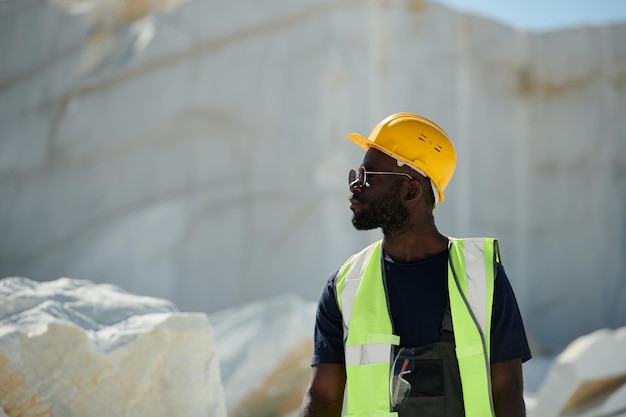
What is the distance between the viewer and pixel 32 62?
11.7 metres

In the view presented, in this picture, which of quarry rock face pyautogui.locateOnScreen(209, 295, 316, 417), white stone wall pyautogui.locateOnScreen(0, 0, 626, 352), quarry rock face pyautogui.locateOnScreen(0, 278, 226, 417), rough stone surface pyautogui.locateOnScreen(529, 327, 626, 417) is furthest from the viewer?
white stone wall pyautogui.locateOnScreen(0, 0, 626, 352)

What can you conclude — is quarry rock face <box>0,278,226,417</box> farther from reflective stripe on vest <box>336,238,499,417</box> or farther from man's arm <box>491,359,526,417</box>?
man's arm <box>491,359,526,417</box>

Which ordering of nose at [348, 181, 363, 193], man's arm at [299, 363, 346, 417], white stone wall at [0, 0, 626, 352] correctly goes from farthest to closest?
white stone wall at [0, 0, 626, 352] → nose at [348, 181, 363, 193] → man's arm at [299, 363, 346, 417]

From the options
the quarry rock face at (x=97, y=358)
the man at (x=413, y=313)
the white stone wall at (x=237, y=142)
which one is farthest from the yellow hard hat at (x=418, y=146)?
the white stone wall at (x=237, y=142)

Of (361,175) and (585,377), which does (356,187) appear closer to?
(361,175)

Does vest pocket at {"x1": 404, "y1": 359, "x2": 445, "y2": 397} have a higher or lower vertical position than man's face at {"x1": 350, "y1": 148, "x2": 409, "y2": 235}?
lower

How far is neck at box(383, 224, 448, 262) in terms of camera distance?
2.20 m

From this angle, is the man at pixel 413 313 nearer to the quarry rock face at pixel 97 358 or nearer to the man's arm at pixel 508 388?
the man's arm at pixel 508 388

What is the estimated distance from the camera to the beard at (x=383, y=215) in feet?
7.23

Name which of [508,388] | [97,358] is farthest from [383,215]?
[97,358]

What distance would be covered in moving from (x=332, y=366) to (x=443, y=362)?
0.99 ft

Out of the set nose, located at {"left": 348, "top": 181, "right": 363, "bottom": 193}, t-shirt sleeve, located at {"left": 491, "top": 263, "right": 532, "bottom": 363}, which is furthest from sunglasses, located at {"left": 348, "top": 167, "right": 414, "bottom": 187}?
t-shirt sleeve, located at {"left": 491, "top": 263, "right": 532, "bottom": 363}

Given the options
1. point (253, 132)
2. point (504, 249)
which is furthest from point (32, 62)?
point (504, 249)

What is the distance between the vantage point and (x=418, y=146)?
2.27m
